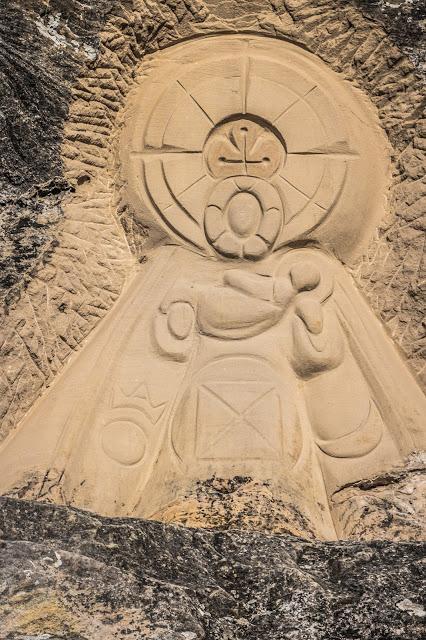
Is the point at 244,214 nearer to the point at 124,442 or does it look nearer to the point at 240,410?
the point at 240,410

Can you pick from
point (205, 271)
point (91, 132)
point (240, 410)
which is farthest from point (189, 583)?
point (91, 132)

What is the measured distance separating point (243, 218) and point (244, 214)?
0.06ft

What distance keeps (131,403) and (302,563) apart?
4.82 feet

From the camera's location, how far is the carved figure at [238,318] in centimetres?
440

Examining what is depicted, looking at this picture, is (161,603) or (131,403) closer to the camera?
(161,603)

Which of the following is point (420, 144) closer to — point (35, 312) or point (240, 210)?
point (240, 210)

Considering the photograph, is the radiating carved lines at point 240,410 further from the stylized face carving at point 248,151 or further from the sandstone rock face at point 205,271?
the stylized face carving at point 248,151

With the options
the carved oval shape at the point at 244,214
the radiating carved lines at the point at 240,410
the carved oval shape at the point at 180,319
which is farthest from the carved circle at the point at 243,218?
the radiating carved lines at the point at 240,410

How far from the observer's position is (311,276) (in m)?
4.61

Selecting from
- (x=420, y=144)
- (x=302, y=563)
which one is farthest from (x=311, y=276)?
(x=302, y=563)

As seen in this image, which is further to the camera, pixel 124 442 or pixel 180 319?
pixel 180 319

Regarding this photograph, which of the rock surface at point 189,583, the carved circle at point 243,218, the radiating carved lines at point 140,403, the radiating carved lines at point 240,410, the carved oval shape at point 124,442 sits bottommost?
the carved oval shape at point 124,442

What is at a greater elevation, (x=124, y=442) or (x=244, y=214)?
(x=244, y=214)

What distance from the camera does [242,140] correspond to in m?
4.68
